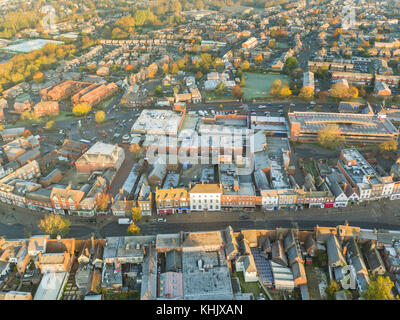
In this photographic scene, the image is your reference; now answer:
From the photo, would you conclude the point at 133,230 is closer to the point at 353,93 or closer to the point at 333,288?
the point at 333,288

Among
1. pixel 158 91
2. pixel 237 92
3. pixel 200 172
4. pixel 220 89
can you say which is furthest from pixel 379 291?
pixel 158 91

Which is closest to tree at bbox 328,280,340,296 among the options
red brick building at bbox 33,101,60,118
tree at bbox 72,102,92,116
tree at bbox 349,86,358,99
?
tree at bbox 349,86,358,99

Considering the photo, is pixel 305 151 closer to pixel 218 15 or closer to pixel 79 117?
pixel 79 117

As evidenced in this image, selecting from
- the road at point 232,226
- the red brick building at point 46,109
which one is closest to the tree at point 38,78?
the red brick building at point 46,109

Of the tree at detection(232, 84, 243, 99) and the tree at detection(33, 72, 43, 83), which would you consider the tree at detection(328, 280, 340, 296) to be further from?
the tree at detection(33, 72, 43, 83)

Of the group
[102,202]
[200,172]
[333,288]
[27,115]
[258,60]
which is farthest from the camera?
[258,60]

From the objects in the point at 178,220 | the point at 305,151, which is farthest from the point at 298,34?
the point at 178,220
